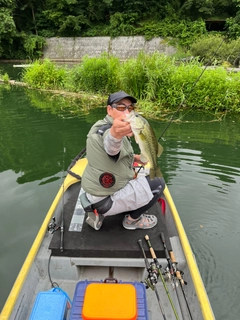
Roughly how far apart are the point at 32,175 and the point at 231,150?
234 inches

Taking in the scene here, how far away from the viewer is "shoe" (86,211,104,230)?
10.9ft

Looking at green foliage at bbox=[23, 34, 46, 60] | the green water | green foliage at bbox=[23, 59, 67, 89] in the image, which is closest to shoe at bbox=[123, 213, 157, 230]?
the green water

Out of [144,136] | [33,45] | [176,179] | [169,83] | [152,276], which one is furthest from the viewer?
Answer: [33,45]

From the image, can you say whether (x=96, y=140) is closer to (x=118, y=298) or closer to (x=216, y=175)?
(x=118, y=298)

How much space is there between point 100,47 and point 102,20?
6.28 m

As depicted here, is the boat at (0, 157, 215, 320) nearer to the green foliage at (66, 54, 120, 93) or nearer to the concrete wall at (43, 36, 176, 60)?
the green foliage at (66, 54, 120, 93)

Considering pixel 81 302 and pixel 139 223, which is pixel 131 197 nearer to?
pixel 139 223

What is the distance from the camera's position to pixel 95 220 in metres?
3.35

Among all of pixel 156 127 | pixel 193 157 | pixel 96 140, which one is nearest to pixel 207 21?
pixel 156 127

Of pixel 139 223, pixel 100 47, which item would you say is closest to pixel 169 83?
pixel 139 223

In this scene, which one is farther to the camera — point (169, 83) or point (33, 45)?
point (33, 45)

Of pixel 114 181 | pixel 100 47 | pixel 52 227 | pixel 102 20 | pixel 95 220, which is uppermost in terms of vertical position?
pixel 114 181

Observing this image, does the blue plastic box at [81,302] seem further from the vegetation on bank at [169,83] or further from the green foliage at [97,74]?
the green foliage at [97,74]

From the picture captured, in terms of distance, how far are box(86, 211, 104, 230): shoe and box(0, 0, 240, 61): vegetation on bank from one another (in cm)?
2972
